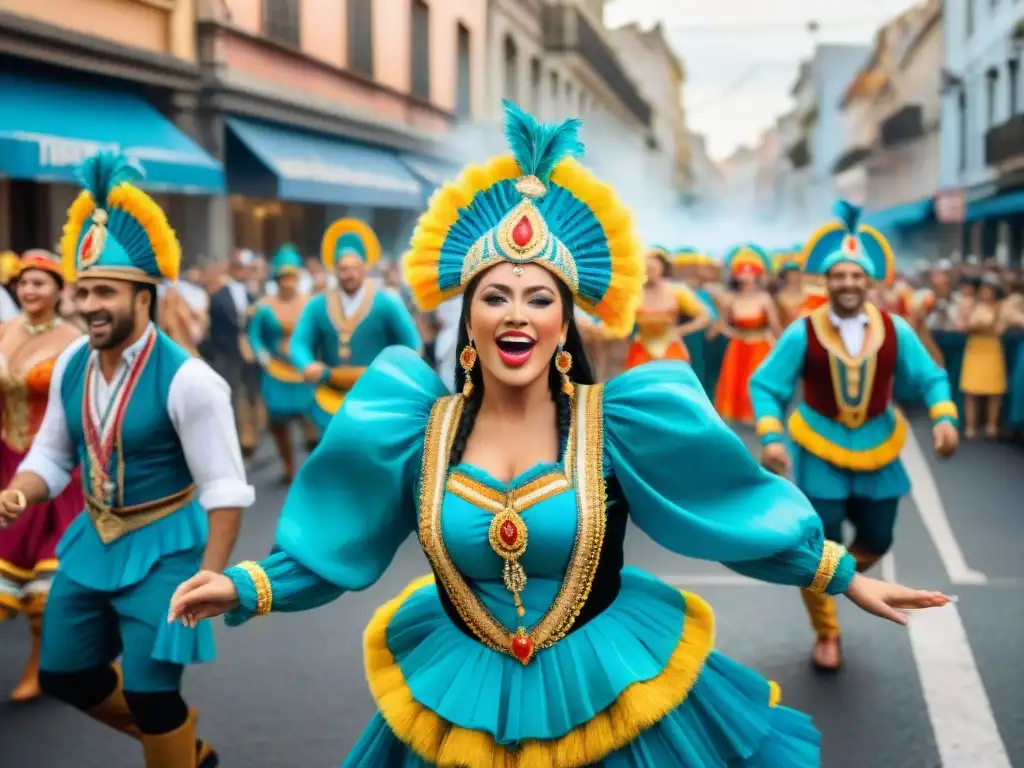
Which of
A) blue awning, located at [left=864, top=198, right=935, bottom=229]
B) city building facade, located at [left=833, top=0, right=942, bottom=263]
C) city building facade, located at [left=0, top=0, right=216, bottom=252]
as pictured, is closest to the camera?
city building facade, located at [left=0, top=0, right=216, bottom=252]

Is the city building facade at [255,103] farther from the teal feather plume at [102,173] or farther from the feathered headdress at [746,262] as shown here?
the teal feather plume at [102,173]

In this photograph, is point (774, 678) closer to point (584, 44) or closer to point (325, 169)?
point (325, 169)

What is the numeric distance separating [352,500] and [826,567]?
1222mm

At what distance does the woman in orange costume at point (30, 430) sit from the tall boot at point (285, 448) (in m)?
4.95

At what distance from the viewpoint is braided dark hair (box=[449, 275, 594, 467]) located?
3416 millimetres

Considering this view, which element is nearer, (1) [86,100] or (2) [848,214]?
(2) [848,214]

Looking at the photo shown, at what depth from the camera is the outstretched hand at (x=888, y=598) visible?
3238 millimetres

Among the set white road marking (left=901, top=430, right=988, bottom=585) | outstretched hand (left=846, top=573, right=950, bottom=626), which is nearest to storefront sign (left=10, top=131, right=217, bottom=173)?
white road marking (left=901, top=430, right=988, bottom=585)

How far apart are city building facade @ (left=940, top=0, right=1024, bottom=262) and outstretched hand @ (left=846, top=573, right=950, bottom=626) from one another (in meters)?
23.8

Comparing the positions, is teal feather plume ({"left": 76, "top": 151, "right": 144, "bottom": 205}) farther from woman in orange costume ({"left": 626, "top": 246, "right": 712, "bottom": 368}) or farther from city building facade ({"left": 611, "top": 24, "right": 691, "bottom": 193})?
city building facade ({"left": 611, "top": 24, "right": 691, "bottom": 193})

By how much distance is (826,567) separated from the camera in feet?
11.0

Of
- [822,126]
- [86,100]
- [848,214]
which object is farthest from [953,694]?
[822,126]

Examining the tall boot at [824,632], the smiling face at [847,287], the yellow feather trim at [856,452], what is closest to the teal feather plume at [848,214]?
the smiling face at [847,287]

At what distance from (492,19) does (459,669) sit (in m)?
31.6
